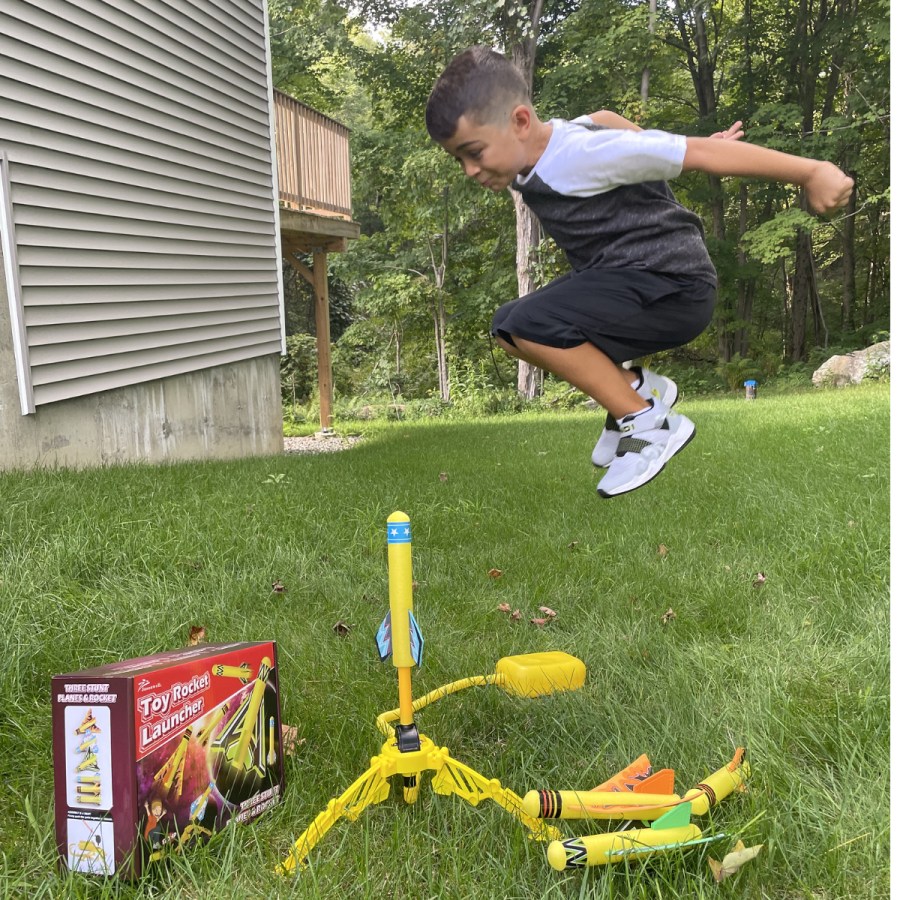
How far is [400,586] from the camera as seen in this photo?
185 cm

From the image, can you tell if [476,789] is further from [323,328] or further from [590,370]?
[323,328]

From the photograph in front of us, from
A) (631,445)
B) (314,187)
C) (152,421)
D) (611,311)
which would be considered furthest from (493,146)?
(314,187)

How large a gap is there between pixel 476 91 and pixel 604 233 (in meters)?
0.58

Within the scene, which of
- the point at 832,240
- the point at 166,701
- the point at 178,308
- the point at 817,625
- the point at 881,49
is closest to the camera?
the point at 166,701

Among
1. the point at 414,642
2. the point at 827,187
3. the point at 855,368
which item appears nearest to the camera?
the point at 827,187

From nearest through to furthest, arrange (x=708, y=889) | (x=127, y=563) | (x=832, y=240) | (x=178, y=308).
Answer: (x=708, y=889) → (x=127, y=563) → (x=178, y=308) → (x=832, y=240)

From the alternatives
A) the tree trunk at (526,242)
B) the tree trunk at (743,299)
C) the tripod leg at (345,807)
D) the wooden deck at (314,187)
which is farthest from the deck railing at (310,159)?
the tree trunk at (743,299)

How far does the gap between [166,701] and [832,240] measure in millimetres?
27576

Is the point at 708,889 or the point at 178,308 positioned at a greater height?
the point at 178,308

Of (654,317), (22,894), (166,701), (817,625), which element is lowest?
(22,894)

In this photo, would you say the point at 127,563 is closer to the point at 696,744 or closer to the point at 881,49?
the point at 696,744

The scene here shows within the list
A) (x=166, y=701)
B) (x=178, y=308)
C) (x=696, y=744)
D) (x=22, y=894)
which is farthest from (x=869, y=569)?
(x=178, y=308)

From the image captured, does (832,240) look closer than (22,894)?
No

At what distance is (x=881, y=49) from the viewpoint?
18.7 meters
